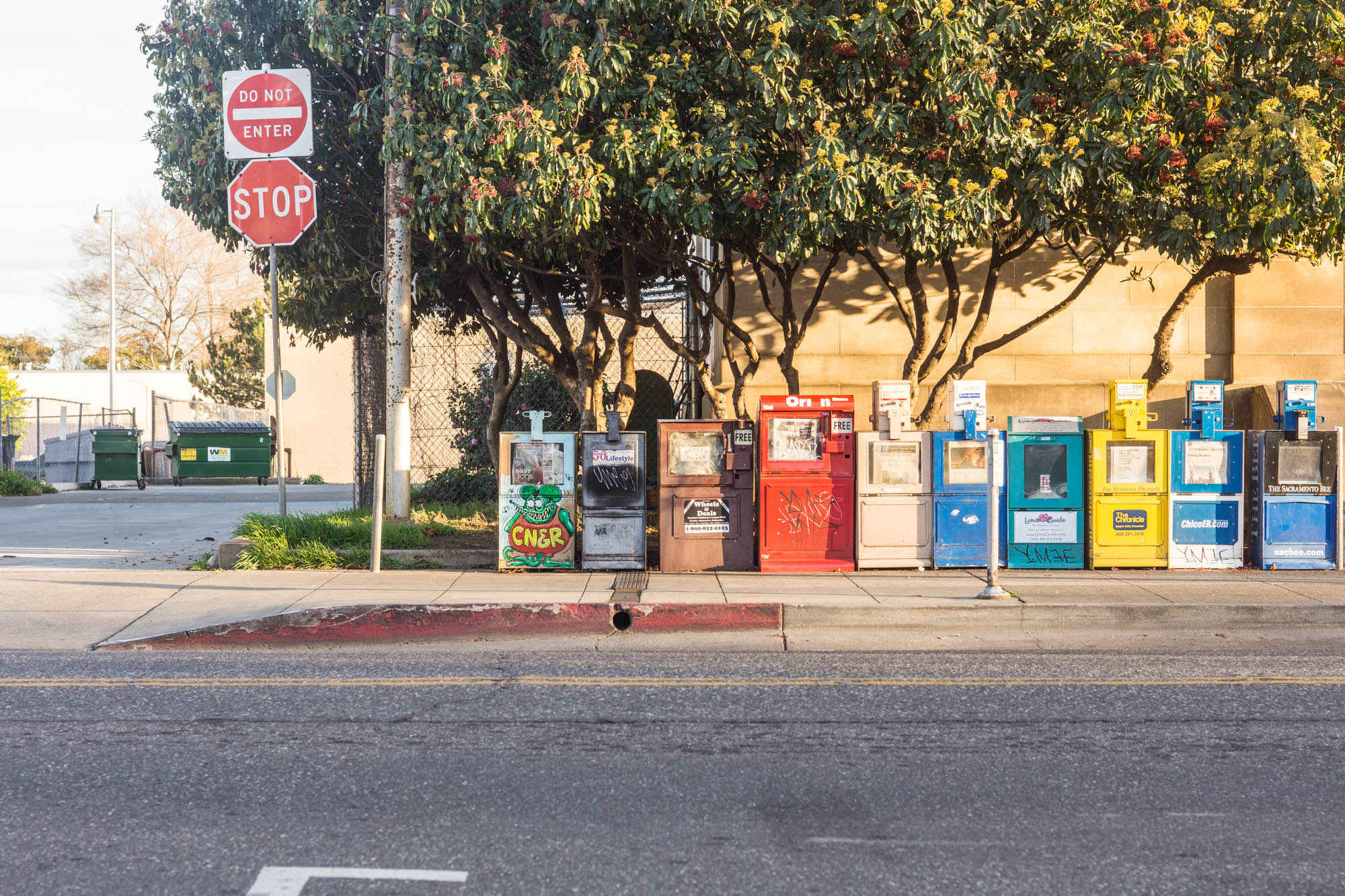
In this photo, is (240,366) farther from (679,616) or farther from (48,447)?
(679,616)

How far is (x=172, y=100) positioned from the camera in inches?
529

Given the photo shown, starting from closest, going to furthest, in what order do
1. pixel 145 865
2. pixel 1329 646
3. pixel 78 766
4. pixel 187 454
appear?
pixel 145 865 → pixel 78 766 → pixel 1329 646 → pixel 187 454

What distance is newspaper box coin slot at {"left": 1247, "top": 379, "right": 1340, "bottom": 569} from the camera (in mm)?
10609

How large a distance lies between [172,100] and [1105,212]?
36.5 ft

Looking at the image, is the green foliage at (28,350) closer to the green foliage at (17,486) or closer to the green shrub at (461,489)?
the green foliage at (17,486)

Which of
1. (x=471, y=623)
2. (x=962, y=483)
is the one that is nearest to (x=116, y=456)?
(x=471, y=623)

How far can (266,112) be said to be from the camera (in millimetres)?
11125

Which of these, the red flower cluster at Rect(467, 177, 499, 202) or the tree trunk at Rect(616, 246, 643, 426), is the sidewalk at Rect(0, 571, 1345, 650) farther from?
the tree trunk at Rect(616, 246, 643, 426)

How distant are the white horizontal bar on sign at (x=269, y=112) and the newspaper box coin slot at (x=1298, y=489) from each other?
10374 millimetres

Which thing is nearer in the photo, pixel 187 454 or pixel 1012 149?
pixel 1012 149

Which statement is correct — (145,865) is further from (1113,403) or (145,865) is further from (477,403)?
(477,403)

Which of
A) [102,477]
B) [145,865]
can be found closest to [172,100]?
[145,865]

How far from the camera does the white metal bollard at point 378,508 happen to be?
10.1 metres

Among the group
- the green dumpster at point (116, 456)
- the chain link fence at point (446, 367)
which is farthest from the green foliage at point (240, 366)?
the chain link fence at point (446, 367)
